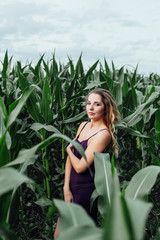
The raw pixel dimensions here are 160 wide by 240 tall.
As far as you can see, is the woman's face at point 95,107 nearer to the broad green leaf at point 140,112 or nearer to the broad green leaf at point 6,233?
the broad green leaf at point 140,112

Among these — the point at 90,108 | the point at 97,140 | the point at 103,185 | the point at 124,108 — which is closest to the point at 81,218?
the point at 103,185

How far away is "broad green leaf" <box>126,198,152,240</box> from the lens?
399mm

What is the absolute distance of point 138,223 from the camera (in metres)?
0.41

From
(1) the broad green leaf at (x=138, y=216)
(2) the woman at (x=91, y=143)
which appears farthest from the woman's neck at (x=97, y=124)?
(1) the broad green leaf at (x=138, y=216)

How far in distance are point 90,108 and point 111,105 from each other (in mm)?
138

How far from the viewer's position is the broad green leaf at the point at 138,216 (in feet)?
1.31

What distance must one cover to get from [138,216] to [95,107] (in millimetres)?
1205

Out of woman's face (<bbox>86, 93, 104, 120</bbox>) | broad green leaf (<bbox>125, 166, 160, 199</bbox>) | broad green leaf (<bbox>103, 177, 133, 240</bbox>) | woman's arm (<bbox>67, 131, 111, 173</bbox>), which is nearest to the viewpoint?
broad green leaf (<bbox>103, 177, 133, 240</bbox>)

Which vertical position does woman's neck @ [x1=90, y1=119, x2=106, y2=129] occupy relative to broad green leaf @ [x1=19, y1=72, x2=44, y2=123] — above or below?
below

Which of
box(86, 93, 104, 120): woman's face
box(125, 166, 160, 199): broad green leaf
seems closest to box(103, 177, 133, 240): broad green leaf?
box(125, 166, 160, 199): broad green leaf

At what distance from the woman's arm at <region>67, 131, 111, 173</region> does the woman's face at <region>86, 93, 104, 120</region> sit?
0.41ft

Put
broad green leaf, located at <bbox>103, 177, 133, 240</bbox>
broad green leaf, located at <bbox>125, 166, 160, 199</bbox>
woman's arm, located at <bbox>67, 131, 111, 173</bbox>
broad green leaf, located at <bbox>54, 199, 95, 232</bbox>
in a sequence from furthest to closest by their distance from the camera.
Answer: woman's arm, located at <bbox>67, 131, 111, 173</bbox>
broad green leaf, located at <bbox>125, 166, 160, 199</bbox>
broad green leaf, located at <bbox>54, 199, 95, 232</bbox>
broad green leaf, located at <bbox>103, 177, 133, 240</bbox>

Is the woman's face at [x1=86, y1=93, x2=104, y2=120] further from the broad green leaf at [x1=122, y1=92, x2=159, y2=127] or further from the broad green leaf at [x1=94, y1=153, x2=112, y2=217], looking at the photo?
the broad green leaf at [x1=94, y1=153, x2=112, y2=217]

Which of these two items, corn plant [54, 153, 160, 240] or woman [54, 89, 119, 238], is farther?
woman [54, 89, 119, 238]
